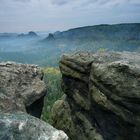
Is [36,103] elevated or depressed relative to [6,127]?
depressed

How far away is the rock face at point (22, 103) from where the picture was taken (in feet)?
38.0

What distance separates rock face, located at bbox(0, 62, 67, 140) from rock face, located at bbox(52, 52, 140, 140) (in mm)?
3139

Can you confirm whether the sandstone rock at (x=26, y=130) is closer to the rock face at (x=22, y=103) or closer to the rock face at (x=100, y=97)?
the rock face at (x=22, y=103)

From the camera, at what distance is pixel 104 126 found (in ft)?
71.1

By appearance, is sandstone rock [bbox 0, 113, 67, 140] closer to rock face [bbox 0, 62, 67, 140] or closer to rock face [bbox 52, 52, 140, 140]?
rock face [bbox 0, 62, 67, 140]

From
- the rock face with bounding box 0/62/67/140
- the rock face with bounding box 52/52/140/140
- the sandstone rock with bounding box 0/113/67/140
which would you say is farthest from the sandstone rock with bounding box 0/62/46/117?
the sandstone rock with bounding box 0/113/67/140

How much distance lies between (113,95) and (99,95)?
5.11 feet

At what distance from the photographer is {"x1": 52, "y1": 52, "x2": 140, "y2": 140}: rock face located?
19047 mm

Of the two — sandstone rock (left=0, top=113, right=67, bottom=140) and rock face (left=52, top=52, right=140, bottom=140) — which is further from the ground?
sandstone rock (left=0, top=113, right=67, bottom=140)

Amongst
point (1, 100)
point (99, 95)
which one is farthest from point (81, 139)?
point (1, 100)

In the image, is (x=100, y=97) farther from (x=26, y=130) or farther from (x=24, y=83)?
(x=26, y=130)

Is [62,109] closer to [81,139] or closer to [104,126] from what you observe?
[81,139]

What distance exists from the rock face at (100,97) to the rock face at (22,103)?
3139 millimetres

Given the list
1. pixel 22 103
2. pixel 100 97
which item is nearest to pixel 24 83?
pixel 22 103
